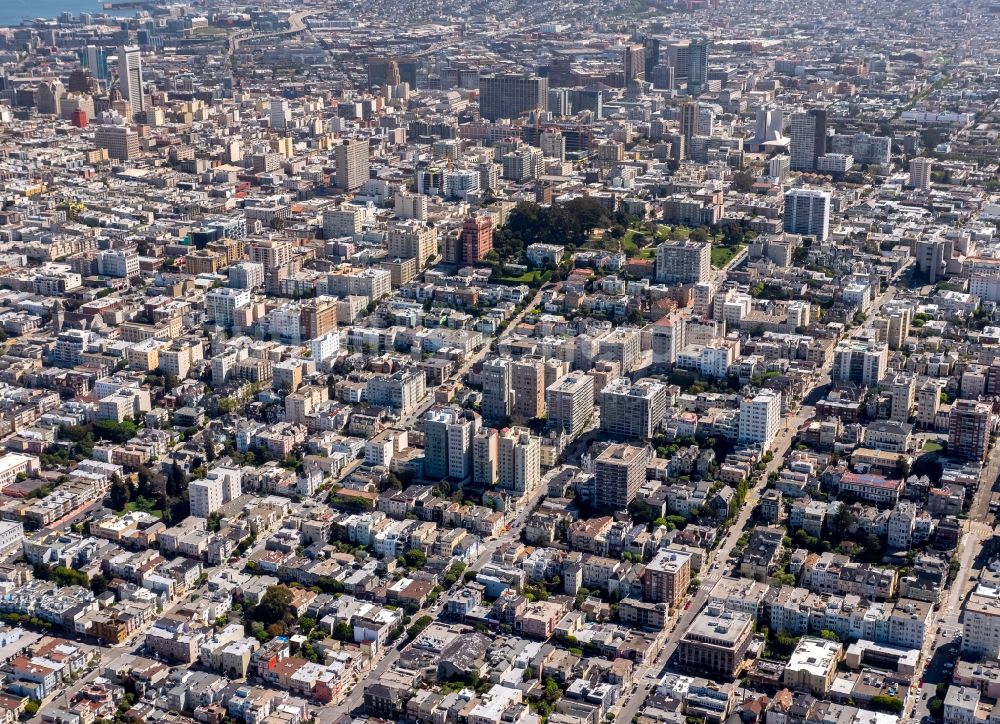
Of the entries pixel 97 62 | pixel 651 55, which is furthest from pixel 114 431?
pixel 97 62

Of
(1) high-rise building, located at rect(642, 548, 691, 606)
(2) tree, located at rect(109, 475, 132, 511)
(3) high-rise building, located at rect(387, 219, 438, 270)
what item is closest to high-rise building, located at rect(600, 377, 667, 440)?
(1) high-rise building, located at rect(642, 548, 691, 606)

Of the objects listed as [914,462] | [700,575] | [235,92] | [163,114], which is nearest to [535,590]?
[700,575]

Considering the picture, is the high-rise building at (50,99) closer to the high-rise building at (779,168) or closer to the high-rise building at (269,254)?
the high-rise building at (269,254)

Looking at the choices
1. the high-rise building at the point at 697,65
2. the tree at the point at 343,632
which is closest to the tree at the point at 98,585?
the tree at the point at 343,632

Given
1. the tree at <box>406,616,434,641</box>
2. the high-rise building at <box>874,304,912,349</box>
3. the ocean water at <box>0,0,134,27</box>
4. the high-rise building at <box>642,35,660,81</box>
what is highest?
the ocean water at <box>0,0,134,27</box>

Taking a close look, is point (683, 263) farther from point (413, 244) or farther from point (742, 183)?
point (742, 183)

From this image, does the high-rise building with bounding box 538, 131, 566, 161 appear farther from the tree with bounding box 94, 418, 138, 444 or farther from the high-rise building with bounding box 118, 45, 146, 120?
the tree with bounding box 94, 418, 138, 444
